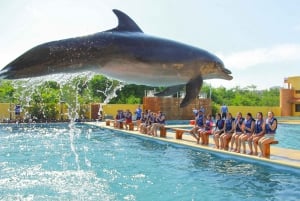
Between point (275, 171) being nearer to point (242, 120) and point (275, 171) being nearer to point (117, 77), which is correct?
point (242, 120)

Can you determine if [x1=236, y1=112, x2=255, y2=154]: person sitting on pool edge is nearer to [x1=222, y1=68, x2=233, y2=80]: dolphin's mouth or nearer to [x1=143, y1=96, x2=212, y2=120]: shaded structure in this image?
[x1=222, y1=68, x2=233, y2=80]: dolphin's mouth

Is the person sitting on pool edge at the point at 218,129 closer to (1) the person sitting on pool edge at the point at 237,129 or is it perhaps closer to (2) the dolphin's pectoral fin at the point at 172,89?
(1) the person sitting on pool edge at the point at 237,129

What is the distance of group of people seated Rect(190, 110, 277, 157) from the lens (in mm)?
10477

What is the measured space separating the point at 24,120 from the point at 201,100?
13.1m

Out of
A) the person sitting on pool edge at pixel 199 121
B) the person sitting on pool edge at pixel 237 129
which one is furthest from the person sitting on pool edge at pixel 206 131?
the person sitting on pool edge at pixel 237 129

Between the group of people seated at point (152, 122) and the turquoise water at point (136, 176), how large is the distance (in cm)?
372

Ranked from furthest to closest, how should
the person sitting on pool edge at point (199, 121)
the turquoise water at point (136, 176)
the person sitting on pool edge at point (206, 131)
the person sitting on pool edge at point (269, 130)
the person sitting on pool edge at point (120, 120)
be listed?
the person sitting on pool edge at point (120, 120), the person sitting on pool edge at point (199, 121), the person sitting on pool edge at point (206, 131), the person sitting on pool edge at point (269, 130), the turquoise water at point (136, 176)

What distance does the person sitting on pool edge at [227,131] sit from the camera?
11.8 m

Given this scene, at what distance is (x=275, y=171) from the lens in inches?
371

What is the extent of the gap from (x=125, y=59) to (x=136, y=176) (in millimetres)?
5313

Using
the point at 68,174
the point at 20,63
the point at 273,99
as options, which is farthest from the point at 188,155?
the point at 273,99

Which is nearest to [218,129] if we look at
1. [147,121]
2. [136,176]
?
[136,176]

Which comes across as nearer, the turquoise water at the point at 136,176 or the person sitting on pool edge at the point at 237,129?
the turquoise water at the point at 136,176

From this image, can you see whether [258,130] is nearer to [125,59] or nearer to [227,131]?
[227,131]
